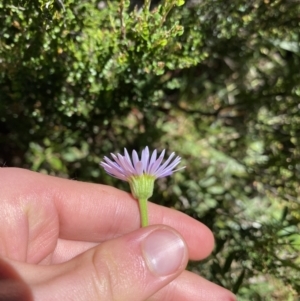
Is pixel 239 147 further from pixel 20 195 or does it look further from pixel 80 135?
pixel 20 195

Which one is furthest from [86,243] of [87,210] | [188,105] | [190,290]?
[188,105]

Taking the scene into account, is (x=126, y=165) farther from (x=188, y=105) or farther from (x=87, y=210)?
(x=188, y=105)

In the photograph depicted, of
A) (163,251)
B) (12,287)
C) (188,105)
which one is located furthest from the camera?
(188,105)

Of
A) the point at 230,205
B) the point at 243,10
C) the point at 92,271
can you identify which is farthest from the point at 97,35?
the point at 230,205

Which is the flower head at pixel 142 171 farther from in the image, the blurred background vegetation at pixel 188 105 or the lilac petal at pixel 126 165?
the blurred background vegetation at pixel 188 105

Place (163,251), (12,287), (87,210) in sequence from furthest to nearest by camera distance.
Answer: (87,210) → (163,251) → (12,287)

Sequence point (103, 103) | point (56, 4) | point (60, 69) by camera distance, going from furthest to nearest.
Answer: point (103, 103)
point (60, 69)
point (56, 4)

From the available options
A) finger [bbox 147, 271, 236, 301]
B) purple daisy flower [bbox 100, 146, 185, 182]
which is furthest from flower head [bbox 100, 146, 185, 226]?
finger [bbox 147, 271, 236, 301]
